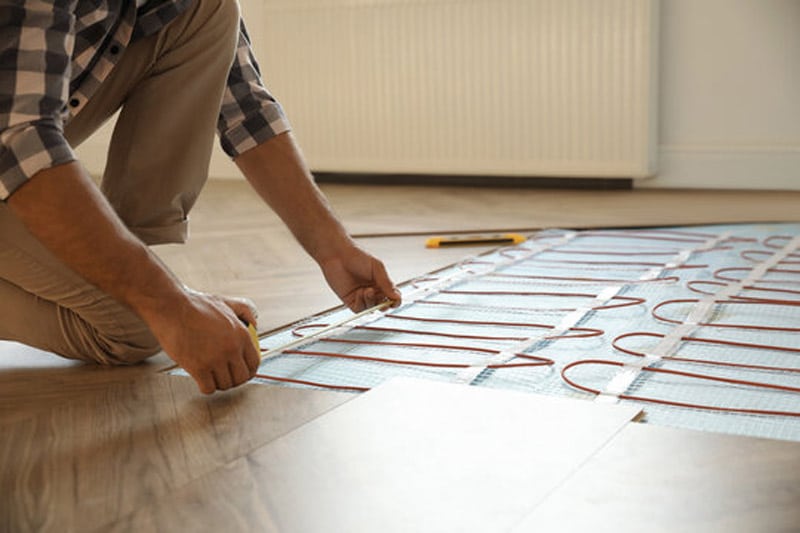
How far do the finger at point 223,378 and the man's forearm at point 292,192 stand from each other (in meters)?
0.38

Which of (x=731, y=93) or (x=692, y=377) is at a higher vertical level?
(x=731, y=93)

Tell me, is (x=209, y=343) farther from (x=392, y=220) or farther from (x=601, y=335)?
(x=392, y=220)

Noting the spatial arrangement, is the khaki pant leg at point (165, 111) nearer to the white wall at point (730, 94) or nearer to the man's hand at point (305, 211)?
the man's hand at point (305, 211)

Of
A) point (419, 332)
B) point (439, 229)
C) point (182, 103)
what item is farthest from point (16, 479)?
point (439, 229)

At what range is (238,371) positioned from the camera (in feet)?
4.23

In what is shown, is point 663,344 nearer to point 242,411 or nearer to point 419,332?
point 419,332

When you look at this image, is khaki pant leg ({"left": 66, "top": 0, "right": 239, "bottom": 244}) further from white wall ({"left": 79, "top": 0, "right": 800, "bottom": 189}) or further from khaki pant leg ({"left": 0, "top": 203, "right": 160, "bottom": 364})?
white wall ({"left": 79, "top": 0, "right": 800, "bottom": 189})

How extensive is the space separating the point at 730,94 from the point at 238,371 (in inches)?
110


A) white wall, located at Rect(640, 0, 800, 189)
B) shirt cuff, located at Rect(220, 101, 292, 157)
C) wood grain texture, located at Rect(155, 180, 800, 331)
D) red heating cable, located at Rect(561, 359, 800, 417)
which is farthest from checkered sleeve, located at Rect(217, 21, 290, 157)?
white wall, located at Rect(640, 0, 800, 189)

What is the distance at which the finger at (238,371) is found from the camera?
128 cm

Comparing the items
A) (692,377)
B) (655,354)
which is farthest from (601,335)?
(692,377)

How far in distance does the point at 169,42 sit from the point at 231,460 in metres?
0.68

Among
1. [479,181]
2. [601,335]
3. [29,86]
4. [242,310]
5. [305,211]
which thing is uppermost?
[29,86]

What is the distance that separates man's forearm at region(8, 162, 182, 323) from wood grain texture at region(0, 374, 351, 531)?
0.15m
